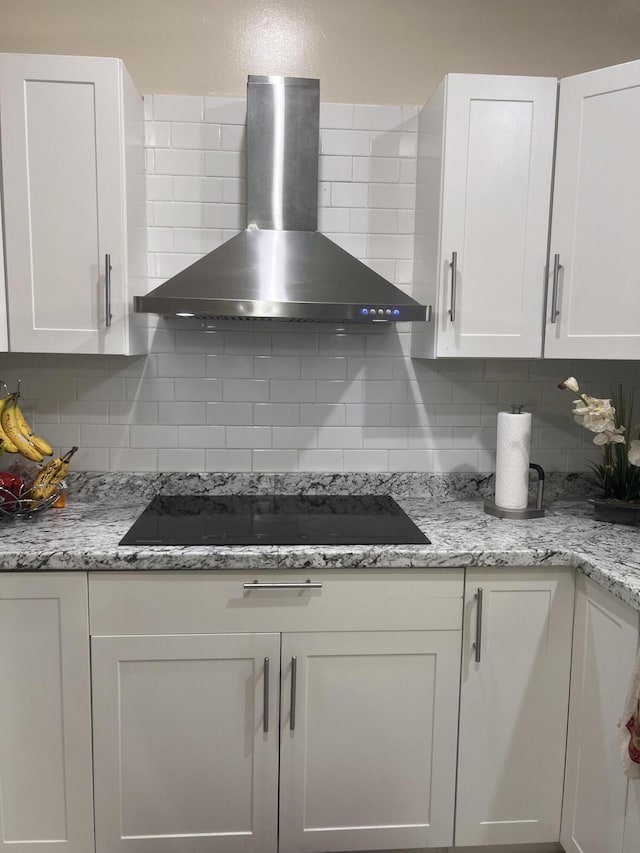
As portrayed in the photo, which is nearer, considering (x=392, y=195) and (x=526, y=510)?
(x=526, y=510)

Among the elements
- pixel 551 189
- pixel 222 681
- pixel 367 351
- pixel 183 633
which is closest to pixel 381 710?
pixel 222 681

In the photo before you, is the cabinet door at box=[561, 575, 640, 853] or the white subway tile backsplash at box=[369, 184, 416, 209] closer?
the cabinet door at box=[561, 575, 640, 853]

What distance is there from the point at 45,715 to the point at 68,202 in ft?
4.83

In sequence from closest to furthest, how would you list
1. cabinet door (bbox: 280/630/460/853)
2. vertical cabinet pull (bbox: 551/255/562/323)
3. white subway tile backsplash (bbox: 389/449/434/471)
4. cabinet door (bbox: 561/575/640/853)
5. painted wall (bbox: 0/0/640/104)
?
cabinet door (bbox: 561/575/640/853) < cabinet door (bbox: 280/630/460/853) < vertical cabinet pull (bbox: 551/255/562/323) < painted wall (bbox: 0/0/640/104) < white subway tile backsplash (bbox: 389/449/434/471)

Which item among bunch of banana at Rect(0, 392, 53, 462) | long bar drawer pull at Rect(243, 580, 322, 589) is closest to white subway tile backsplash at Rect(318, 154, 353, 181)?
bunch of banana at Rect(0, 392, 53, 462)

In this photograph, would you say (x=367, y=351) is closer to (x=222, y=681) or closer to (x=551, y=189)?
(x=551, y=189)

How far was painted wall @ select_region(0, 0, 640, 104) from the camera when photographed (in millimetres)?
2193

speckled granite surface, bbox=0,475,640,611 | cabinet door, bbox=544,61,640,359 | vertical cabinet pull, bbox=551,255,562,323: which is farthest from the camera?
vertical cabinet pull, bbox=551,255,562,323

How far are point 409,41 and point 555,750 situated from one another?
7.66 feet

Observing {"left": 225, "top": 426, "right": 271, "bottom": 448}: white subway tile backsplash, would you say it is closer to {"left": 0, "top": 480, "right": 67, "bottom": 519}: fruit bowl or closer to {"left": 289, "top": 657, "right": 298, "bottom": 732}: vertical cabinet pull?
{"left": 0, "top": 480, "right": 67, "bottom": 519}: fruit bowl

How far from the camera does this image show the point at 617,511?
210 cm

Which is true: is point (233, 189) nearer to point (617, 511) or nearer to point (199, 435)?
point (199, 435)

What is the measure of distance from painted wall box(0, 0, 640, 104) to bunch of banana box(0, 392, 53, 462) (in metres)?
1.16

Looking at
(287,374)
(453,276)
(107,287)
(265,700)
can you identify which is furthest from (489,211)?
(265,700)
